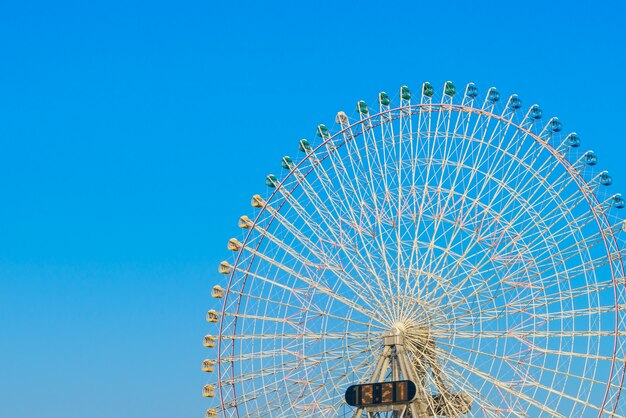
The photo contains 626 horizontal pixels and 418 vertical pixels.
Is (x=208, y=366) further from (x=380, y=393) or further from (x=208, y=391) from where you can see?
(x=380, y=393)

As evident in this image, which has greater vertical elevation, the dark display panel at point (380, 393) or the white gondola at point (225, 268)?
the white gondola at point (225, 268)

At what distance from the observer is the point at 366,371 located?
82125 mm

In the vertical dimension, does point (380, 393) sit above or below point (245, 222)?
below

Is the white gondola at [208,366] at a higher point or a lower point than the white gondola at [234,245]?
lower

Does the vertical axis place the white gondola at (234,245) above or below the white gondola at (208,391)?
above

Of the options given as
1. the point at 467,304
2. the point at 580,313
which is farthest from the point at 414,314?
the point at 580,313

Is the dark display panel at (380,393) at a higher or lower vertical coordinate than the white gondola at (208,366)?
lower

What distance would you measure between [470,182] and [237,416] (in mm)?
18288

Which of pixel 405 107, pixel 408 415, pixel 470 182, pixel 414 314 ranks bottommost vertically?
pixel 408 415

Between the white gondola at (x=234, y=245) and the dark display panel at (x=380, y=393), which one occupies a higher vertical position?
the white gondola at (x=234, y=245)

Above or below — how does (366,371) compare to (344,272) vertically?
below

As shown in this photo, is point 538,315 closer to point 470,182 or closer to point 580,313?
point 580,313

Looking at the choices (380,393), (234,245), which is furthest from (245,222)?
(380,393)

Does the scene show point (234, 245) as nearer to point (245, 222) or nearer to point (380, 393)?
point (245, 222)
